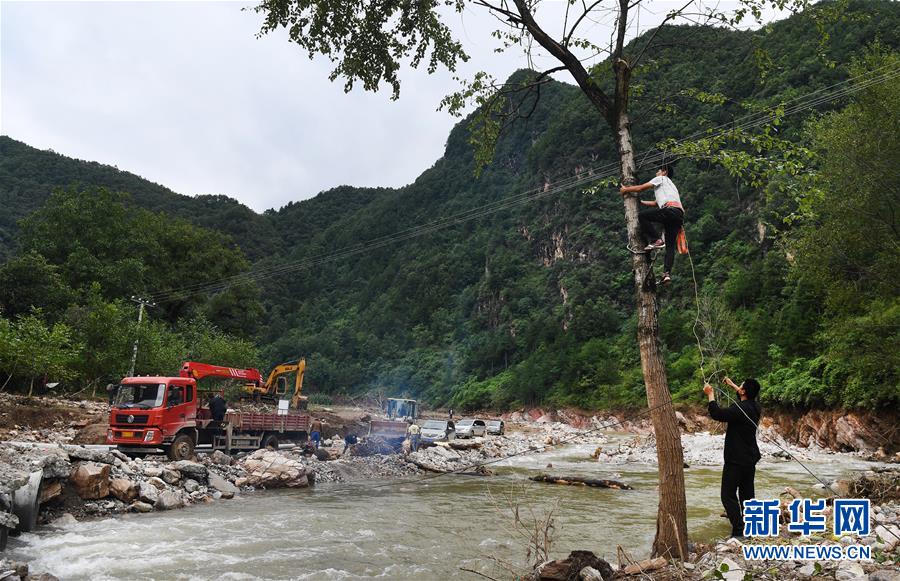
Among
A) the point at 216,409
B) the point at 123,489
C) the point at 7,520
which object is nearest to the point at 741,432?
the point at 7,520

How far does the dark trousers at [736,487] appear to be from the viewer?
6188 mm

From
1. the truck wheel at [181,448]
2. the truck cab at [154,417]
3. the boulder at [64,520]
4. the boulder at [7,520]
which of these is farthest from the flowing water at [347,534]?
the truck cab at [154,417]

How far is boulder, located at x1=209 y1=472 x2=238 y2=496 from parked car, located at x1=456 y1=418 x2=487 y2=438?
61.1 feet

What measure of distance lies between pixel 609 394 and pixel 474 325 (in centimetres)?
4946

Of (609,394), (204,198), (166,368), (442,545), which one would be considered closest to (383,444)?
(442,545)

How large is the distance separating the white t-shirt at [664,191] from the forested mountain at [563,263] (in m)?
0.91

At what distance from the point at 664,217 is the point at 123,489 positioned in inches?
425

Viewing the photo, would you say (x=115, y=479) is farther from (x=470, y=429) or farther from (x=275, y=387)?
(x=470, y=429)

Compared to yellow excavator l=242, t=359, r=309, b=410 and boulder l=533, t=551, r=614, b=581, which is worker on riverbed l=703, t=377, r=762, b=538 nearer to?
boulder l=533, t=551, r=614, b=581

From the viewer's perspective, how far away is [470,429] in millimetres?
32000

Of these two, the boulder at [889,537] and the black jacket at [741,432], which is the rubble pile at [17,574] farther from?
the boulder at [889,537]

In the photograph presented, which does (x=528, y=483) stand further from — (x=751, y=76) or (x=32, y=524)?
(x=751, y=76)

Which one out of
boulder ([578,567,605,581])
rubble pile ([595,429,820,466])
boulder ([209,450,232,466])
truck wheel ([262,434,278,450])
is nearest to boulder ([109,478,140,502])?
boulder ([209,450,232,466])

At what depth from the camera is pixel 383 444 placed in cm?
2081
